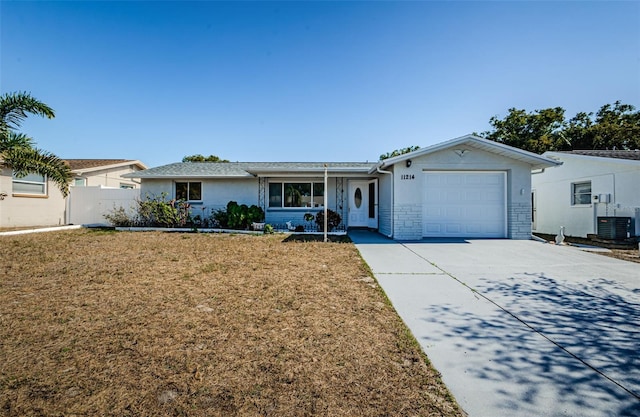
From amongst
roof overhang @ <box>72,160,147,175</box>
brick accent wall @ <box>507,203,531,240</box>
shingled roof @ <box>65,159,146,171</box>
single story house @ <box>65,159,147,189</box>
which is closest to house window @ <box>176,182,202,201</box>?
single story house @ <box>65,159,147,189</box>

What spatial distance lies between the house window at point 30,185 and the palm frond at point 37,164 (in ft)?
22.8

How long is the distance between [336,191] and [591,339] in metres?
11.2

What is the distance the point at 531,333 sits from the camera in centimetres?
318

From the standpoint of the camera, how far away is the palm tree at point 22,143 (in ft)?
27.0

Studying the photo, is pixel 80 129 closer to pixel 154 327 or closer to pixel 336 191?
pixel 336 191

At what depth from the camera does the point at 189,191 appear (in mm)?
14453

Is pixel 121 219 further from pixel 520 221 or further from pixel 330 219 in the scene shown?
pixel 520 221

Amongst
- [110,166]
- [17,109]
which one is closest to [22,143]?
[17,109]

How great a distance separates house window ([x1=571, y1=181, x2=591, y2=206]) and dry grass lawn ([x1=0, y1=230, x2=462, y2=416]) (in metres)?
12.7

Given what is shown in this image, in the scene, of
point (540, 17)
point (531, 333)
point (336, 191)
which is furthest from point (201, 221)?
point (540, 17)

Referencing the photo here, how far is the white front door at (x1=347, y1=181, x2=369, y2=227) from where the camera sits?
14.1 m

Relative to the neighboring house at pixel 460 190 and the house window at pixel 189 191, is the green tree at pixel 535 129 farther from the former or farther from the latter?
the house window at pixel 189 191

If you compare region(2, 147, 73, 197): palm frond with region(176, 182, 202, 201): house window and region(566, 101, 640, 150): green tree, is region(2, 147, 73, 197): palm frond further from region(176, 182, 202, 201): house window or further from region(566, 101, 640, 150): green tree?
region(566, 101, 640, 150): green tree

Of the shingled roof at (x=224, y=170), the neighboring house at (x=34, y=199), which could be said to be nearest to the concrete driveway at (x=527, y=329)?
the shingled roof at (x=224, y=170)
